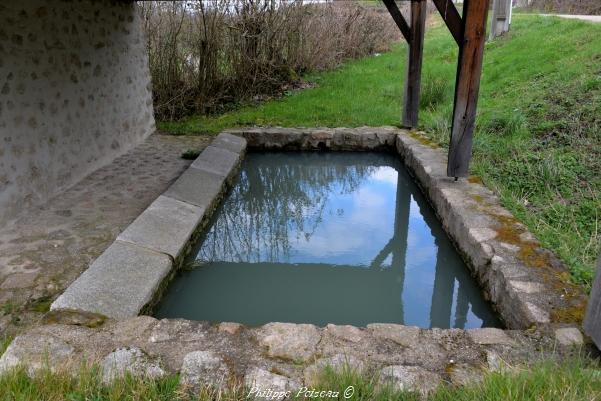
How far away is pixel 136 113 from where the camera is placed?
5.92 metres

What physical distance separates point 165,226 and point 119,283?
0.78 metres

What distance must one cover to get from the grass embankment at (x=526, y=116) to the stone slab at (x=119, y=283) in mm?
2329

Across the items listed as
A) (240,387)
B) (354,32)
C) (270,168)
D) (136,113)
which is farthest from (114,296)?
(354,32)

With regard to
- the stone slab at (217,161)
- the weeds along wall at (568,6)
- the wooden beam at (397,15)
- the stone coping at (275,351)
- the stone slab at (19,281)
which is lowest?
the stone slab at (19,281)

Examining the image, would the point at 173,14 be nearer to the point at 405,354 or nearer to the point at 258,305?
the point at 258,305

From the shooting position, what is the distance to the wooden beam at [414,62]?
5.65 m

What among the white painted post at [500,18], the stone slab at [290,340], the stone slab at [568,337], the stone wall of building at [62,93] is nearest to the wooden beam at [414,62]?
the stone wall of building at [62,93]

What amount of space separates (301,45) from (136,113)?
14.1ft

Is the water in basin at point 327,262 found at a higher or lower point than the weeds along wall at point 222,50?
lower

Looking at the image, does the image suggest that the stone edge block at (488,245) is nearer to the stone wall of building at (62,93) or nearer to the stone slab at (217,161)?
the stone slab at (217,161)

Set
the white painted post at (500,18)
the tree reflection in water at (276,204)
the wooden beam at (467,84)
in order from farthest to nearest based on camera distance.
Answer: the white painted post at (500,18)
the tree reflection in water at (276,204)
the wooden beam at (467,84)

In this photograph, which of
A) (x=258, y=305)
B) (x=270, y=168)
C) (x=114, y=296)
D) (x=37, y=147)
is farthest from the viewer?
(x=270, y=168)

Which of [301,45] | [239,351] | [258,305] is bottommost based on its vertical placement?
[258,305]

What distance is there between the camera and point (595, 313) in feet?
6.48
